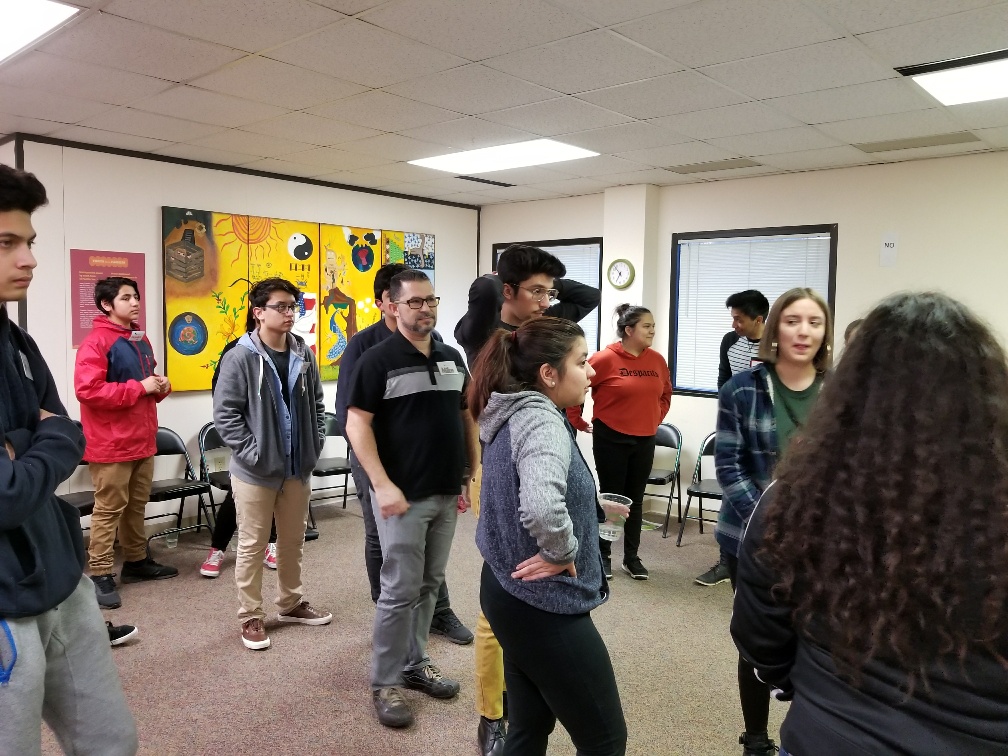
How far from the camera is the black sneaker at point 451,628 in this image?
3286 mm

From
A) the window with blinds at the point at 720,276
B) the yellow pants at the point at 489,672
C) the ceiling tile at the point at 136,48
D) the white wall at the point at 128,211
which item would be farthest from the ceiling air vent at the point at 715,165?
the yellow pants at the point at 489,672

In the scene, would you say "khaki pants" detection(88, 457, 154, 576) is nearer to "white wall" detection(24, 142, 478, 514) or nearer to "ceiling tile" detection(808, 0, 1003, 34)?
"white wall" detection(24, 142, 478, 514)

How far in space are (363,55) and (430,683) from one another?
255 cm

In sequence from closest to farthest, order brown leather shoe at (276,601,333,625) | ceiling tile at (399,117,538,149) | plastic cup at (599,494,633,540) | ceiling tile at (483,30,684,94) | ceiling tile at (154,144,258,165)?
plastic cup at (599,494,633,540) → ceiling tile at (483,30,684,94) → brown leather shoe at (276,601,333,625) → ceiling tile at (399,117,538,149) → ceiling tile at (154,144,258,165)

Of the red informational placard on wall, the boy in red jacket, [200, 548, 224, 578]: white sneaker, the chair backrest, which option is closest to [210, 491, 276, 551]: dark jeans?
[200, 548, 224, 578]: white sneaker

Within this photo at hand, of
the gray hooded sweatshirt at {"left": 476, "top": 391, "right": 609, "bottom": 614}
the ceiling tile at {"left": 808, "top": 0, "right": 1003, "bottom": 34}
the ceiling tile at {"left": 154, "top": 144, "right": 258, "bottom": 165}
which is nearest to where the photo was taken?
the gray hooded sweatshirt at {"left": 476, "top": 391, "right": 609, "bottom": 614}

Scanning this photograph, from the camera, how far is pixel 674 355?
19.8 feet

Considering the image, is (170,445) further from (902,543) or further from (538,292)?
(902,543)

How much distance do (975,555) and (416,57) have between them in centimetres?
279

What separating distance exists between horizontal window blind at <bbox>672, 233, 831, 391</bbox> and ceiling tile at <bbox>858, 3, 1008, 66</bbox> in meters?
2.45

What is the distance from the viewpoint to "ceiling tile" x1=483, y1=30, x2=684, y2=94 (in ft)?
9.29

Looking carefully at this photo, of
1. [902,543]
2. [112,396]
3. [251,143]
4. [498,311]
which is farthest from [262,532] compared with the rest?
[902,543]

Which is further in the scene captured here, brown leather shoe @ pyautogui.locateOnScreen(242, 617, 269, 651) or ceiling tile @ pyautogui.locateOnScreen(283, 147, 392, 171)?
ceiling tile @ pyautogui.locateOnScreen(283, 147, 392, 171)

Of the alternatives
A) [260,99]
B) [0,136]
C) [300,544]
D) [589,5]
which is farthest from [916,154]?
[0,136]
